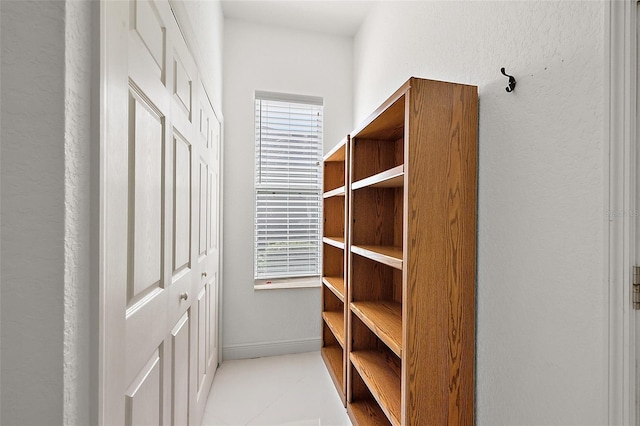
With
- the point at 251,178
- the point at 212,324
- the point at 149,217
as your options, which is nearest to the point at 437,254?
the point at 149,217

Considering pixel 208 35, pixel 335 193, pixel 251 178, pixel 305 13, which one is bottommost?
pixel 335 193

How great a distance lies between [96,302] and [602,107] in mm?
1261

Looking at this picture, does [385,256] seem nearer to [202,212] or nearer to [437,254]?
[437,254]

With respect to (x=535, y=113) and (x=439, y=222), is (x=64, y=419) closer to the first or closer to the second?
(x=439, y=222)

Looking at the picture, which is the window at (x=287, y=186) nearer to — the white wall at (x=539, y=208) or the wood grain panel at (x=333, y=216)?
the wood grain panel at (x=333, y=216)

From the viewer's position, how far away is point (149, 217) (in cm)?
92

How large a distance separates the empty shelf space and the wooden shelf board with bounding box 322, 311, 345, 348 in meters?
0.23

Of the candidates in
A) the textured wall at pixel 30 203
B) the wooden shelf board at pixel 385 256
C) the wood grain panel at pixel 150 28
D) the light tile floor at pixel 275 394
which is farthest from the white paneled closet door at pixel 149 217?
the wooden shelf board at pixel 385 256

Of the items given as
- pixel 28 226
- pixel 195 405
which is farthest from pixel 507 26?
pixel 195 405

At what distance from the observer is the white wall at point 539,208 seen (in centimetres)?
83

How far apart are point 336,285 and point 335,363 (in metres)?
0.58

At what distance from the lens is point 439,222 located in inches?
45.8

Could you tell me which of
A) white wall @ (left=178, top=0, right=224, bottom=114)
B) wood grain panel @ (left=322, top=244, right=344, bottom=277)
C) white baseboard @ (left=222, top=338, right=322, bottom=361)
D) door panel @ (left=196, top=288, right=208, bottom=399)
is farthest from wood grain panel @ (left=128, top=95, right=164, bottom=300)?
white baseboard @ (left=222, top=338, right=322, bottom=361)

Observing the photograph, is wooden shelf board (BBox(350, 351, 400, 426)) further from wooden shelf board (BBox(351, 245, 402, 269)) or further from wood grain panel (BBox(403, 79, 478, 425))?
wooden shelf board (BBox(351, 245, 402, 269))
